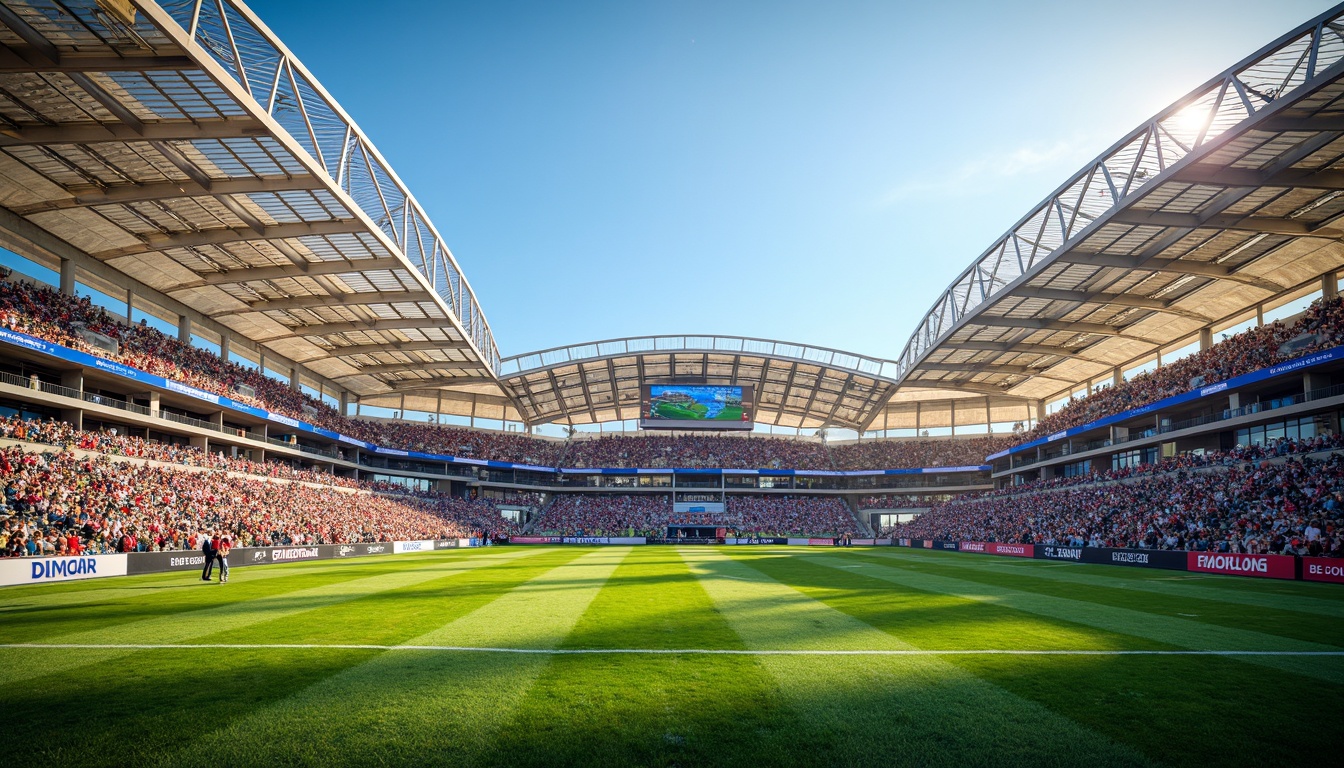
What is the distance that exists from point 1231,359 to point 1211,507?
12673mm

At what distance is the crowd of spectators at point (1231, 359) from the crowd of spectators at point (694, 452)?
30.8m

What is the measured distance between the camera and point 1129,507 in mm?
36531

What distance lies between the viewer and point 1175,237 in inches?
1303

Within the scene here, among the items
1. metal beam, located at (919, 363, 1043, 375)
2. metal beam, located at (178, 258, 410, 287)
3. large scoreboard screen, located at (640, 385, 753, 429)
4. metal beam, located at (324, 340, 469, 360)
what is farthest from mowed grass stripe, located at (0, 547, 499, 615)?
metal beam, located at (919, 363, 1043, 375)

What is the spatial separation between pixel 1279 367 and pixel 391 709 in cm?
4107

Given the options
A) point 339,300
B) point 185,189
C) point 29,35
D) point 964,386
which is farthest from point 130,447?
point 964,386


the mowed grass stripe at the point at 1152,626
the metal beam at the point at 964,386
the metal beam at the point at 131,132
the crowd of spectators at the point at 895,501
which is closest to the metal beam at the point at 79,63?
the metal beam at the point at 131,132

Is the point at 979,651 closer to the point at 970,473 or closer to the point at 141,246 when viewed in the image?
the point at 141,246

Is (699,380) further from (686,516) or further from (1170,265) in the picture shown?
(1170,265)

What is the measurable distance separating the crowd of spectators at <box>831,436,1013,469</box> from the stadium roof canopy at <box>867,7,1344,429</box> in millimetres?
14662

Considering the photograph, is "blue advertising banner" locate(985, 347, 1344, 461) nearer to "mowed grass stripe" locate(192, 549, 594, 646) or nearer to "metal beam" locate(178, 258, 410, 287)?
"mowed grass stripe" locate(192, 549, 594, 646)

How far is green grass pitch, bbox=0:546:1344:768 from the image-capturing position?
6.08 metres

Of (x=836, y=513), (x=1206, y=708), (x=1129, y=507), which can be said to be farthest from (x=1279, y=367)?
(x=836, y=513)

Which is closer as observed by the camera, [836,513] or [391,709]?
[391,709]
